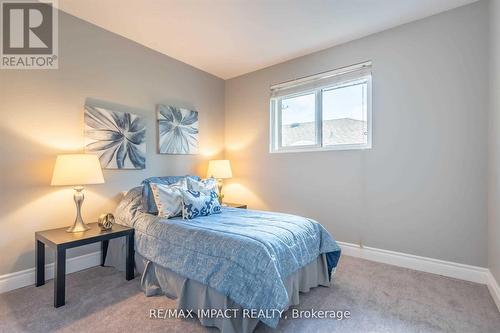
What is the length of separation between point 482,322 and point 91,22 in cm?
427

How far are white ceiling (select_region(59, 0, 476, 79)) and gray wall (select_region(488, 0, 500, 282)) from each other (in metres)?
0.45

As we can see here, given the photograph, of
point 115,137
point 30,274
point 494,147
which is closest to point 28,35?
point 115,137

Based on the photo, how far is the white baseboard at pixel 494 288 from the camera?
1.91 m

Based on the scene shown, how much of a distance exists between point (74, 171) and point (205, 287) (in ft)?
4.95

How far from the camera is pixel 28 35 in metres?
Answer: 2.30

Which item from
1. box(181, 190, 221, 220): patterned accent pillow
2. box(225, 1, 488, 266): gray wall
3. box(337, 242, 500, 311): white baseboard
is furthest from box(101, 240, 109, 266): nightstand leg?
box(337, 242, 500, 311): white baseboard

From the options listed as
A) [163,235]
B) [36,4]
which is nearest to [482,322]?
[163,235]

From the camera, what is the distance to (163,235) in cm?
212

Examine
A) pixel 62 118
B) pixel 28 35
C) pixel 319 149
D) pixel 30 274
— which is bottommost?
pixel 30 274

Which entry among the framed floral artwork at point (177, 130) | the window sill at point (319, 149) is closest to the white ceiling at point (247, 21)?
the framed floral artwork at point (177, 130)

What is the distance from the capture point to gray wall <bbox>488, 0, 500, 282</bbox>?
195cm

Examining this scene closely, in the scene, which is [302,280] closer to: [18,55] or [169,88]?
[169,88]

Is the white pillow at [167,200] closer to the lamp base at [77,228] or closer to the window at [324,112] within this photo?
the lamp base at [77,228]

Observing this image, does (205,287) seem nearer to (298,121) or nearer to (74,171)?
(74,171)
